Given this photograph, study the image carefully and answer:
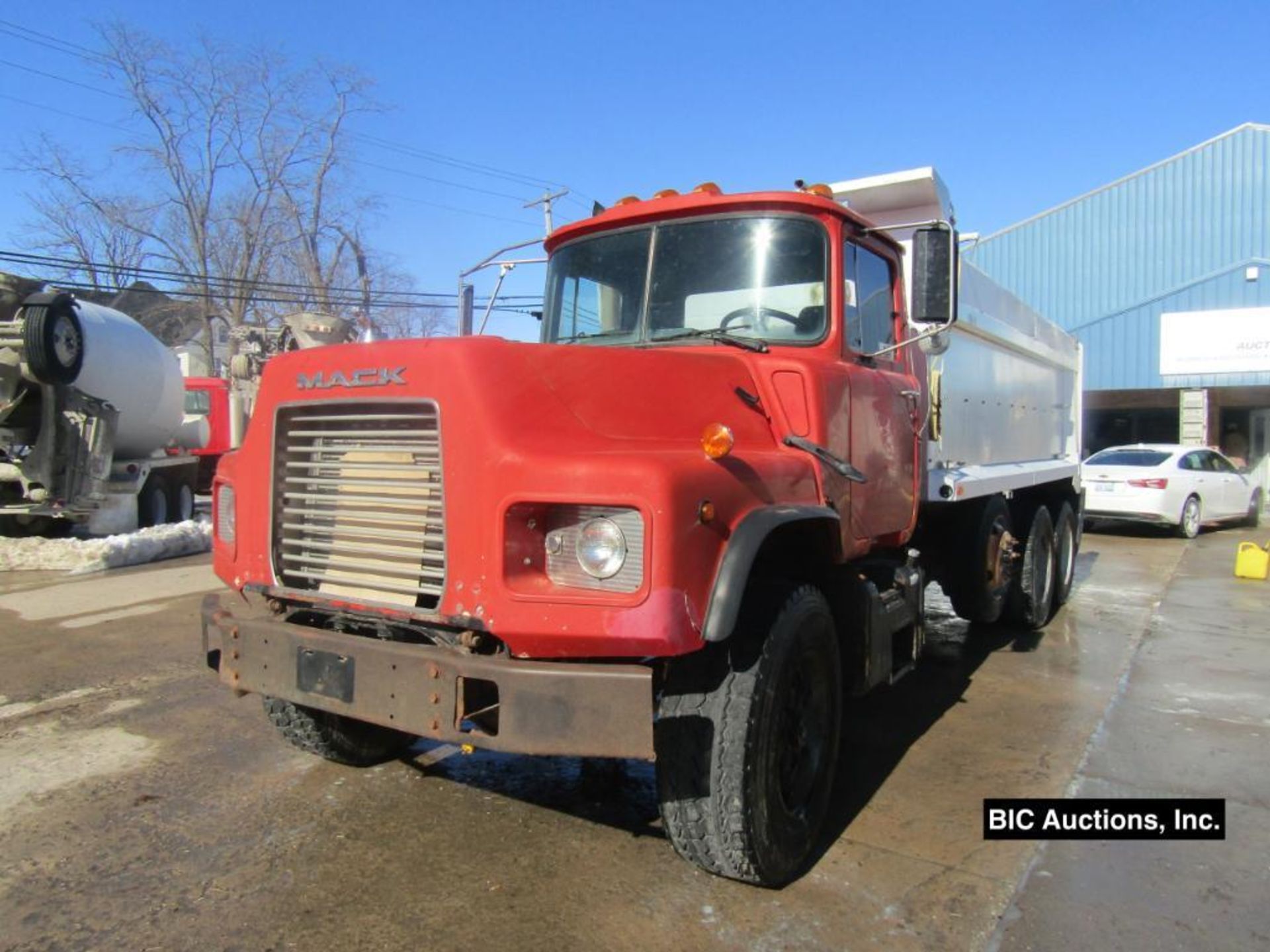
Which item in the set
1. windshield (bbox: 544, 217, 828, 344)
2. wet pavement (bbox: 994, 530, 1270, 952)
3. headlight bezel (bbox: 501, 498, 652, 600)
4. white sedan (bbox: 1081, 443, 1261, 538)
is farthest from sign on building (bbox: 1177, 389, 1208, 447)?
headlight bezel (bbox: 501, 498, 652, 600)

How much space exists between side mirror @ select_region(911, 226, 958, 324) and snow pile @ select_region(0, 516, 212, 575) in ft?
29.1

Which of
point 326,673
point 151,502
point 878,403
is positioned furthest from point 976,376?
point 151,502

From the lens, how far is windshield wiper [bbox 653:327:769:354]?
3908 mm

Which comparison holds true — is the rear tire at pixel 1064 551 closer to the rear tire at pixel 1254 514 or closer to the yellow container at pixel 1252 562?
the yellow container at pixel 1252 562

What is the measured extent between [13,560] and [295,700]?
9871 mm

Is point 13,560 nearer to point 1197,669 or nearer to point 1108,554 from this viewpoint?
point 1197,669

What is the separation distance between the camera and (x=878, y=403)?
437 cm

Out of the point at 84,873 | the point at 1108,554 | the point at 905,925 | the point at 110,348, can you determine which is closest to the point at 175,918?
the point at 84,873

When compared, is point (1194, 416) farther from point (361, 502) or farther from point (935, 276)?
point (361, 502)

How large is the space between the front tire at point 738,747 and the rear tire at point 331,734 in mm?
1505

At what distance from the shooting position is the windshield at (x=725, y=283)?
414 centimetres

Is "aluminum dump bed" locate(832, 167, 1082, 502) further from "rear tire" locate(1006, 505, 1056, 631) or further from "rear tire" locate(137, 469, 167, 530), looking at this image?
"rear tire" locate(137, 469, 167, 530)

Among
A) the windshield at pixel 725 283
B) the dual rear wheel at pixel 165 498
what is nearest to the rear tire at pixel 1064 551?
the windshield at pixel 725 283

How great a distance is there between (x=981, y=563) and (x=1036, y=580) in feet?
5.47
